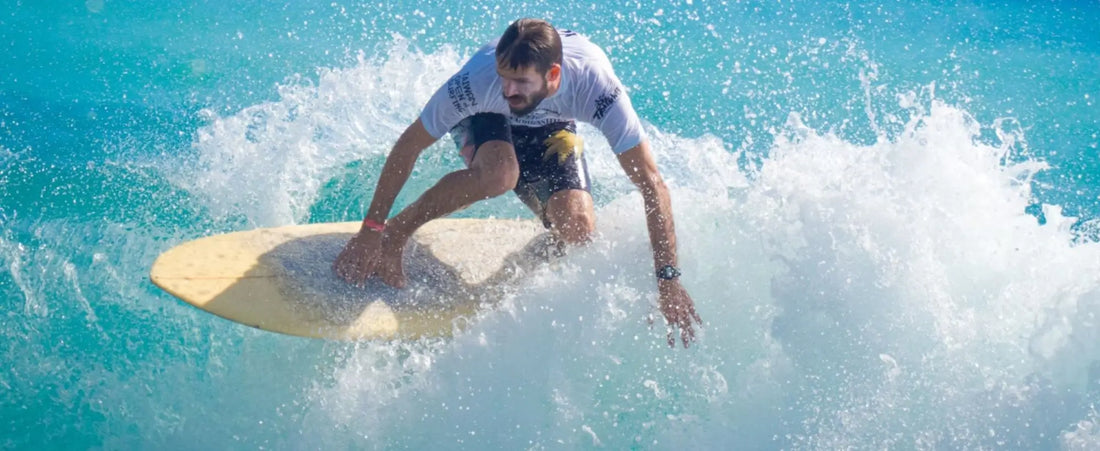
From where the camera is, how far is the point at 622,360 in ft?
10.1

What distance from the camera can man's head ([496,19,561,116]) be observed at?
2830mm

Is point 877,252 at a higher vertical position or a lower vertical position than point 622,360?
higher

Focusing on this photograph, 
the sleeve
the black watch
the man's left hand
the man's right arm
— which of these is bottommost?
the man's right arm

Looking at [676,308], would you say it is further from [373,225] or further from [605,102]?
[373,225]

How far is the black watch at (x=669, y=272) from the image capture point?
2.97 metres

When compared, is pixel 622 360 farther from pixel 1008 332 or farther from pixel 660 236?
pixel 1008 332

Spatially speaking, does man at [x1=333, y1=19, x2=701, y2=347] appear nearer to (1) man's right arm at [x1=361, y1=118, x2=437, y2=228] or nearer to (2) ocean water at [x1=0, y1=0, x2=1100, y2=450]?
(1) man's right arm at [x1=361, y1=118, x2=437, y2=228]

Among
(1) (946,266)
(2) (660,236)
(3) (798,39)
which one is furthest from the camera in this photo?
(3) (798,39)

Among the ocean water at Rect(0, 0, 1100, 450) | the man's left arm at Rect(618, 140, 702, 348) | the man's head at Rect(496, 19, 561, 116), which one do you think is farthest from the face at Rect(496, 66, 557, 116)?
the ocean water at Rect(0, 0, 1100, 450)

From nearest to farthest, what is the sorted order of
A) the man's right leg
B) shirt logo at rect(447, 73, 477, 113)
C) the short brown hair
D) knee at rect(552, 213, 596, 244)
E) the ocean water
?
1. the short brown hair
2. the ocean water
3. shirt logo at rect(447, 73, 477, 113)
4. the man's right leg
5. knee at rect(552, 213, 596, 244)

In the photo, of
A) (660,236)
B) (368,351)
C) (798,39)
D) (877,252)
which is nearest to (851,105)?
(798,39)

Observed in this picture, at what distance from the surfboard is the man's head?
0.72m

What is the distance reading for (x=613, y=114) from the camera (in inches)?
120

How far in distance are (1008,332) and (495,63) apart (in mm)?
1912
